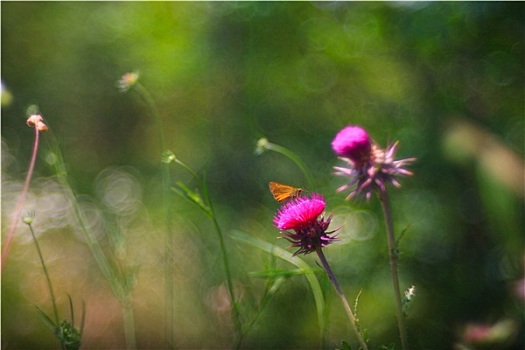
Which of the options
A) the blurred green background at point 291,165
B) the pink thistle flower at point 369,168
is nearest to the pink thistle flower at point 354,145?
the pink thistle flower at point 369,168

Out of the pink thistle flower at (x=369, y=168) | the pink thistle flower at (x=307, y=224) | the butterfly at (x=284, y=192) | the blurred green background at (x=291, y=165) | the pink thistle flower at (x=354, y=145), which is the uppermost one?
the blurred green background at (x=291, y=165)

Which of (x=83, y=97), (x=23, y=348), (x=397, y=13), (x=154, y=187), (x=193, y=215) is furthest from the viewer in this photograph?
(x=83, y=97)

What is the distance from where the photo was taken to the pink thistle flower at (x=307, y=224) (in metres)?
0.65

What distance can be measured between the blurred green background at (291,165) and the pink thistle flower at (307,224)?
0.40 m

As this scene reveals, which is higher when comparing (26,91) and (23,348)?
(26,91)

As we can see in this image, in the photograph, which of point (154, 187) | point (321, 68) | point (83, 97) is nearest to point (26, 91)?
point (83, 97)

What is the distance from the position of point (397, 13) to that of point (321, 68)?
0.97 ft

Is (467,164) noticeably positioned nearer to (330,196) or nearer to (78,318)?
(330,196)

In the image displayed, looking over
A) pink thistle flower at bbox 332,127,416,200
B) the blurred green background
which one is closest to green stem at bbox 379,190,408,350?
pink thistle flower at bbox 332,127,416,200

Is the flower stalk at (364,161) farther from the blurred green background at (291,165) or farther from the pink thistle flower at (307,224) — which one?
the blurred green background at (291,165)

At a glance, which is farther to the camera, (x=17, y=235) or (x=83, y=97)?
(x=83, y=97)

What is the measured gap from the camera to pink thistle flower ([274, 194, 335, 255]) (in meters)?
0.65

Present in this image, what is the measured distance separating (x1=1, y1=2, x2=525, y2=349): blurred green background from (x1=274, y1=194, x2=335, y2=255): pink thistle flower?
0.40 metres

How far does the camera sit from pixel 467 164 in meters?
1.65
